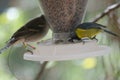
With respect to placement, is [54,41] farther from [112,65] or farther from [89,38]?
[112,65]

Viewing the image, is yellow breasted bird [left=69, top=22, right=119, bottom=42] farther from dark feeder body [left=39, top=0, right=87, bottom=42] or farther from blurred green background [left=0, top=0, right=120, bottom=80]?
blurred green background [left=0, top=0, right=120, bottom=80]

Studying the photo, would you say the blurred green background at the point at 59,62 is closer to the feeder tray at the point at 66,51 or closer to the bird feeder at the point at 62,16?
the bird feeder at the point at 62,16

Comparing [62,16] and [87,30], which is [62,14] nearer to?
[62,16]

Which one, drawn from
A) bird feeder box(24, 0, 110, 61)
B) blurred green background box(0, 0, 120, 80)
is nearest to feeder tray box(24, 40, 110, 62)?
bird feeder box(24, 0, 110, 61)

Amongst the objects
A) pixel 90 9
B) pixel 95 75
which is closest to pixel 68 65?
pixel 95 75

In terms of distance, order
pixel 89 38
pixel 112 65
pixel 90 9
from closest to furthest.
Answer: pixel 89 38 → pixel 112 65 → pixel 90 9

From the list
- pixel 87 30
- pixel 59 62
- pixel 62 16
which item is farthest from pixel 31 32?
pixel 59 62
